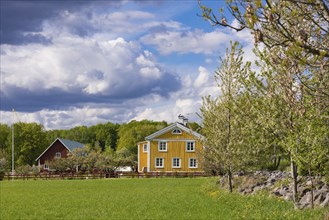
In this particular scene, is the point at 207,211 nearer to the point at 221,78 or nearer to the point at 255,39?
the point at 221,78

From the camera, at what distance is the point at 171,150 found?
6738 cm

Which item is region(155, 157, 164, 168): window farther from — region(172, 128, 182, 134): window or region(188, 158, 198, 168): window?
region(172, 128, 182, 134): window

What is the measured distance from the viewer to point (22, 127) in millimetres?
97875

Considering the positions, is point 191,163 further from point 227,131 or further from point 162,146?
point 227,131

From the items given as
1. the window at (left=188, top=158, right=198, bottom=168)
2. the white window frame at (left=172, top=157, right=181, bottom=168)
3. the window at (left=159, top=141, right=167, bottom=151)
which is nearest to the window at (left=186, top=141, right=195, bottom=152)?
the window at (left=188, top=158, right=198, bottom=168)

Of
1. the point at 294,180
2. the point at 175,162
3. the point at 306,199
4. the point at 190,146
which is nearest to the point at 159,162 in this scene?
the point at 175,162

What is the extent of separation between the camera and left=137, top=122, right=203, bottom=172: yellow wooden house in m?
67.1

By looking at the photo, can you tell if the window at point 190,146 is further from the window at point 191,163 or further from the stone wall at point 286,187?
the stone wall at point 286,187

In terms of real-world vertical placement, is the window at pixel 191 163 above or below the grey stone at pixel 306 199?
above

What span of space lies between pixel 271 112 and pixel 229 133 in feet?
32.7

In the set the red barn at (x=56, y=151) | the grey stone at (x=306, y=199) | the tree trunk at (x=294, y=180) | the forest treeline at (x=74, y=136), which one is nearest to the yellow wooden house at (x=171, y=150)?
the forest treeline at (x=74, y=136)

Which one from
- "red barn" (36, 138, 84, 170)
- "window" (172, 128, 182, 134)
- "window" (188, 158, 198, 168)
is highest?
"window" (172, 128, 182, 134)

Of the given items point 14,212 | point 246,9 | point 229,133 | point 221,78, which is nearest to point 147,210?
point 14,212

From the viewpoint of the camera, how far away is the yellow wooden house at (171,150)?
6712 cm
